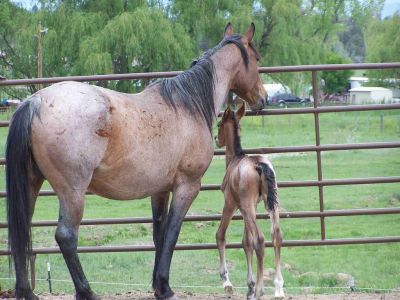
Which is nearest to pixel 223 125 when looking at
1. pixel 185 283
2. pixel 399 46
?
pixel 185 283

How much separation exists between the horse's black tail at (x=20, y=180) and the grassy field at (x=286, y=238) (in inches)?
93.4

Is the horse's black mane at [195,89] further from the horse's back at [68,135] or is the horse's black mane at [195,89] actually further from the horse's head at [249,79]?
the horse's back at [68,135]

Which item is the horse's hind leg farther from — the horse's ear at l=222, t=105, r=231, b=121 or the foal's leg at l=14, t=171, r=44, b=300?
the horse's ear at l=222, t=105, r=231, b=121

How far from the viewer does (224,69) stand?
6383mm

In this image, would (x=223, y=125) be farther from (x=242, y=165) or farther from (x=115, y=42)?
(x=115, y=42)

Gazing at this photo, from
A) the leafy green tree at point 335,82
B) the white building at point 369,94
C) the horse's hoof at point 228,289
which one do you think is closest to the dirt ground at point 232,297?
the horse's hoof at point 228,289

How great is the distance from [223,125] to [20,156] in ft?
6.25

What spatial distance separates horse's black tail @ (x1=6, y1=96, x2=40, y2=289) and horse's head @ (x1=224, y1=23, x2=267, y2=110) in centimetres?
189

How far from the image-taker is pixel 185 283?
9.01m

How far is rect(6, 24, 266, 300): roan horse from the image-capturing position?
17.3 feet

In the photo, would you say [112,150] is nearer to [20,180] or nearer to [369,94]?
[20,180]

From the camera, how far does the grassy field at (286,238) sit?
9031 millimetres

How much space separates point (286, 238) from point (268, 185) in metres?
5.52

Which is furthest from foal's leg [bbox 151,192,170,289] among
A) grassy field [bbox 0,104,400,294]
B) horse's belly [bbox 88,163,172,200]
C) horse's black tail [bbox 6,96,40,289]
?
grassy field [bbox 0,104,400,294]
